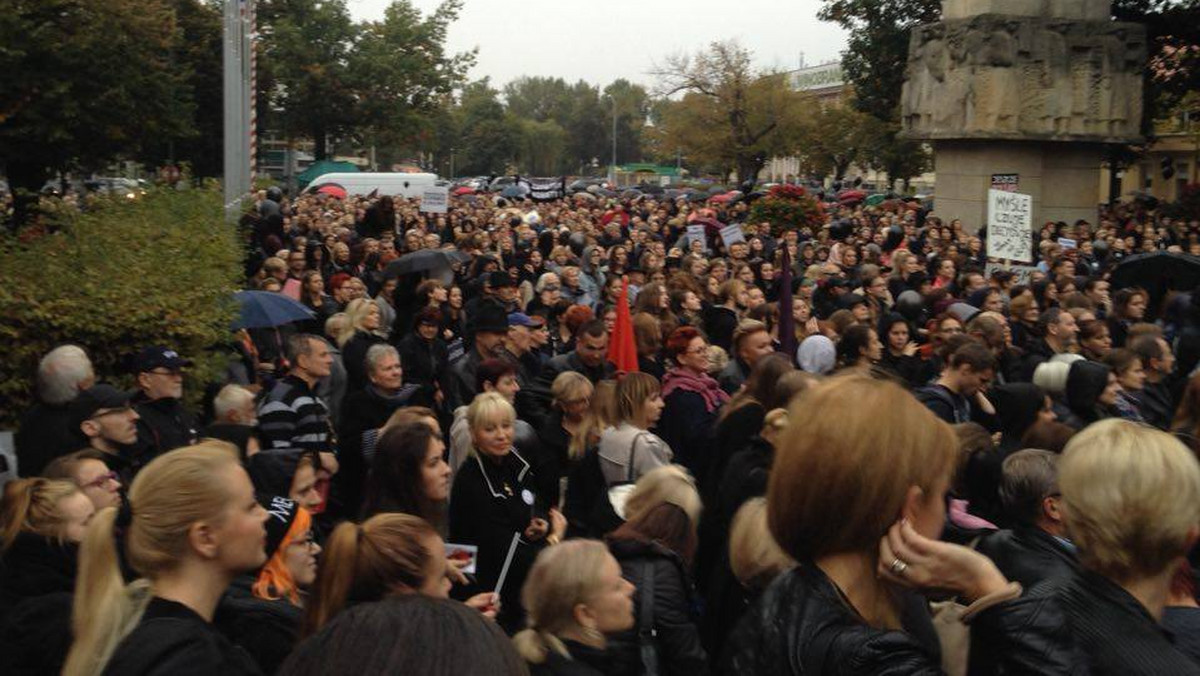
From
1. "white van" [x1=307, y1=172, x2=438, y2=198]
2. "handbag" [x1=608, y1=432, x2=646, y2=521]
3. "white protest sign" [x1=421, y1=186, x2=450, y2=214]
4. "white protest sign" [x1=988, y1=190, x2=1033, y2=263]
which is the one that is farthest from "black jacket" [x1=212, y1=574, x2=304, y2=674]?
"white van" [x1=307, y1=172, x2=438, y2=198]

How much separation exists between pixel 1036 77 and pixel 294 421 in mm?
25393

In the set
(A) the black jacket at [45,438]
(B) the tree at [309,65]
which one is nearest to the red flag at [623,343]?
(A) the black jacket at [45,438]

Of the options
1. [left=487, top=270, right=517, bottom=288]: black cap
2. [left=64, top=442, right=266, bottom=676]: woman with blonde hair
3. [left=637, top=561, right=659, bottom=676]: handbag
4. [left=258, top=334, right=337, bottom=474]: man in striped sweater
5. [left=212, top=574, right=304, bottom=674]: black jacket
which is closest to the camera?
[left=64, top=442, right=266, bottom=676]: woman with blonde hair

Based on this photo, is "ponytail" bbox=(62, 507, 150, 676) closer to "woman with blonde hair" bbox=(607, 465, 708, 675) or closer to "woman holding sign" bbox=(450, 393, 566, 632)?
"woman with blonde hair" bbox=(607, 465, 708, 675)

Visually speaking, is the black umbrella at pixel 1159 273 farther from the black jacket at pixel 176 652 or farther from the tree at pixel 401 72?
the tree at pixel 401 72

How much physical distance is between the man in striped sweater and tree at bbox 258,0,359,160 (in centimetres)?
4443

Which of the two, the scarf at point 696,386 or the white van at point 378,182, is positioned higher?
the white van at point 378,182

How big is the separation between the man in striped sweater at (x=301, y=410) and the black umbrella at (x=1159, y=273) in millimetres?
10414

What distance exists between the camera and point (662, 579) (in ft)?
15.1

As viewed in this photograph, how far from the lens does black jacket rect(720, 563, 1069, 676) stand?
7.84 ft

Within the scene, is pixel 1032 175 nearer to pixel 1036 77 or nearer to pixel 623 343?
pixel 1036 77

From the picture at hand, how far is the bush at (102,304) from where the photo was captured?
8.13 metres

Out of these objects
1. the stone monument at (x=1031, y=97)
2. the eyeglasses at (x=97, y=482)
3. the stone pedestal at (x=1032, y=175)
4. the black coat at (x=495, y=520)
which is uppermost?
the stone monument at (x=1031, y=97)

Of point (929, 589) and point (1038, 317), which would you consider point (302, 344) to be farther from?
point (1038, 317)
